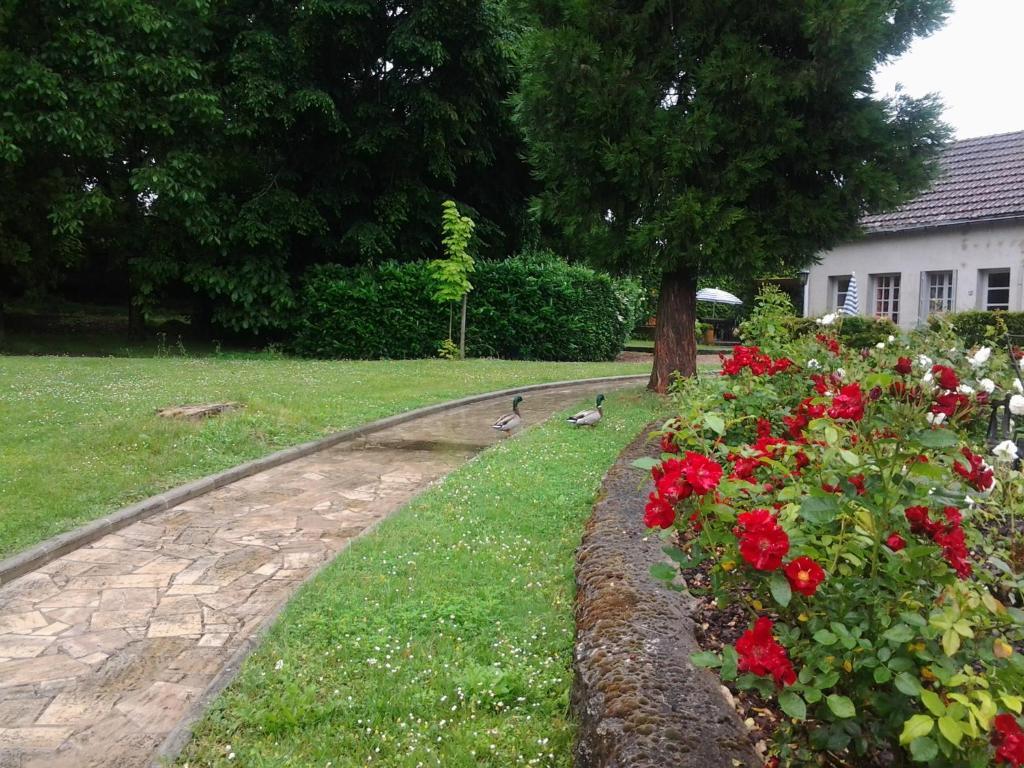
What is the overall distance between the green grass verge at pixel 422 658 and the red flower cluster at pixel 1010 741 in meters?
1.40

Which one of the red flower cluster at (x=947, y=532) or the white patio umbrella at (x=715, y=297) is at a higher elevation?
the white patio umbrella at (x=715, y=297)

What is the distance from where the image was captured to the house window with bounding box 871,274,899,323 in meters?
17.2

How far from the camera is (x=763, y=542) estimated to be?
195cm

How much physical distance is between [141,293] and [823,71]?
661 inches

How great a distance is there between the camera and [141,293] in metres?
19.7

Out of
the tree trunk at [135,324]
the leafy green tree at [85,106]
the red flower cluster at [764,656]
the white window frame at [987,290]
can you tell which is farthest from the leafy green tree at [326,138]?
the red flower cluster at [764,656]

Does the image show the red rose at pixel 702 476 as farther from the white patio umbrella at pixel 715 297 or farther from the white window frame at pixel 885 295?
the white patio umbrella at pixel 715 297

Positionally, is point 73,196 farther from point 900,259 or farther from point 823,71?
point 900,259

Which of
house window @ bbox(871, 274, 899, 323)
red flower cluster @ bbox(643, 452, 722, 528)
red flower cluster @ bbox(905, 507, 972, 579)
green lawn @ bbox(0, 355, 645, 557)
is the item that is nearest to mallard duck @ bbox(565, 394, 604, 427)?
green lawn @ bbox(0, 355, 645, 557)

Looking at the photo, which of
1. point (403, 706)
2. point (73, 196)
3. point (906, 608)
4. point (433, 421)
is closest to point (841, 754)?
point (906, 608)

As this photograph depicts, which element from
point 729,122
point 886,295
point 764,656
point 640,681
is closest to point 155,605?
point 640,681

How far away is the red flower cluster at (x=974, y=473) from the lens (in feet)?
7.67

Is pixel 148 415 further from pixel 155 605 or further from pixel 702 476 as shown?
pixel 702 476

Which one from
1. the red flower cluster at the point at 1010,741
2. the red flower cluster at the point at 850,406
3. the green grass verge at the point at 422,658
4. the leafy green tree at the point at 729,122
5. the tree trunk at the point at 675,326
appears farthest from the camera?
the tree trunk at the point at 675,326
